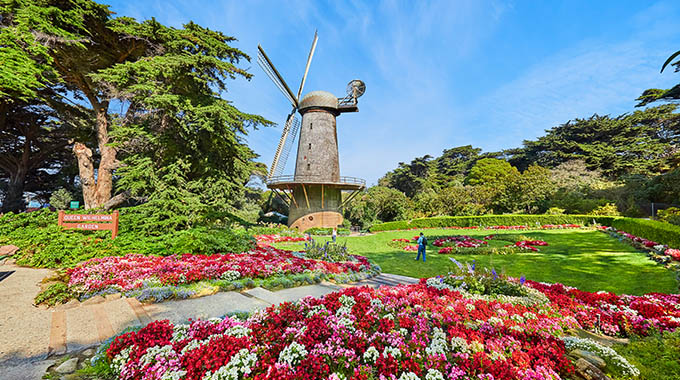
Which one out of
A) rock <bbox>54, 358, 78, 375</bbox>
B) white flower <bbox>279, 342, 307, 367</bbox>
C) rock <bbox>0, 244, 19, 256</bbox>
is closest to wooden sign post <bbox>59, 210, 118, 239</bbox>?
rock <bbox>0, 244, 19, 256</bbox>

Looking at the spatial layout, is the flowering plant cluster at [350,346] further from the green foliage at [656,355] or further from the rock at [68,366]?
the green foliage at [656,355]

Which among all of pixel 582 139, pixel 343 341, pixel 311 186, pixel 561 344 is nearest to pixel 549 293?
pixel 561 344

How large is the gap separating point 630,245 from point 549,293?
1066 centimetres

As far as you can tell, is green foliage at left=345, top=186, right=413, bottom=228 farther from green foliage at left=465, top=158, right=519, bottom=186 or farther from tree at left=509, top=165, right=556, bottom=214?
green foliage at left=465, top=158, right=519, bottom=186

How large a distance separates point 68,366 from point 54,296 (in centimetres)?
288

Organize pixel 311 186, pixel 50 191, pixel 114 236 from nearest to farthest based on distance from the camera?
pixel 114 236
pixel 311 186
pixel 50 191

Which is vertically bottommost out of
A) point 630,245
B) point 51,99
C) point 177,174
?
point 630,245

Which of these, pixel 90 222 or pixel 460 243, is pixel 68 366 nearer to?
pixel 90 222

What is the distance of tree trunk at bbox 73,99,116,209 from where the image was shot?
15.2m

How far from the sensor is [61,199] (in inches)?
835

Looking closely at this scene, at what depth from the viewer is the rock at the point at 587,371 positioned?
94.7 inches

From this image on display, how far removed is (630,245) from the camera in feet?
36.1

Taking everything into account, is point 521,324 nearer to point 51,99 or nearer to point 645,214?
point 51,99

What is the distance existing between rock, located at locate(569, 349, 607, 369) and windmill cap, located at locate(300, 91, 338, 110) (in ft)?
85.2
